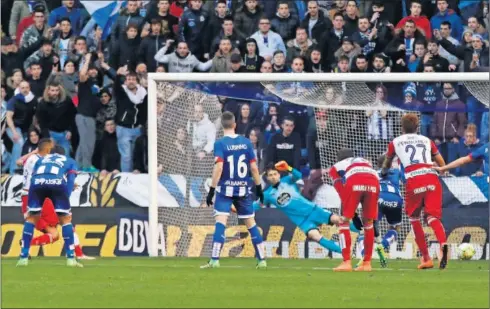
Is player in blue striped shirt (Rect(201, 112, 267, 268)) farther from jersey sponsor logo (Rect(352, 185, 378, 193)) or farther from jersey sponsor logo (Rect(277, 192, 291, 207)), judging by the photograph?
jersey sponsor logo (Rect(277, 192, 291, 207))

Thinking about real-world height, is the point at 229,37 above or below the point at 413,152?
above

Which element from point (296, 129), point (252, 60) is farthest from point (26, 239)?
point (252, 60)

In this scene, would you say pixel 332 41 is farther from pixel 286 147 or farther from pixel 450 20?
pixel 286 147

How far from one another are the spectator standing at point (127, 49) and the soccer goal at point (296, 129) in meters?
2.15

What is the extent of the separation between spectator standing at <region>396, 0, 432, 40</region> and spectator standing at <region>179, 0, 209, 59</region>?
150 inches

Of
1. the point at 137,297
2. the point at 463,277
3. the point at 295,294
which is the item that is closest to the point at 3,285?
the point at 137,297

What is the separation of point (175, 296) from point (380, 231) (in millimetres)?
9834

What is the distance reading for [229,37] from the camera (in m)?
25.3

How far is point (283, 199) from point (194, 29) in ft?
16.7

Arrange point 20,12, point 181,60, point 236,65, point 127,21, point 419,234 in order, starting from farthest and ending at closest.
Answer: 1. point 20,12
2. point 127,21
3. point 181,60
4. point 236,65
5. point 419,234

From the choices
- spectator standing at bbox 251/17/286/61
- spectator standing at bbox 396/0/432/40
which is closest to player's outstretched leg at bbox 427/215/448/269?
spectator standing at bbox 396/0/432/40

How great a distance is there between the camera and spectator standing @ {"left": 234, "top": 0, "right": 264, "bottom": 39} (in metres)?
25.8

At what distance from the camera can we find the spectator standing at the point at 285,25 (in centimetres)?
2558

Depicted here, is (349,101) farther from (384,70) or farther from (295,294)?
(295,294)
